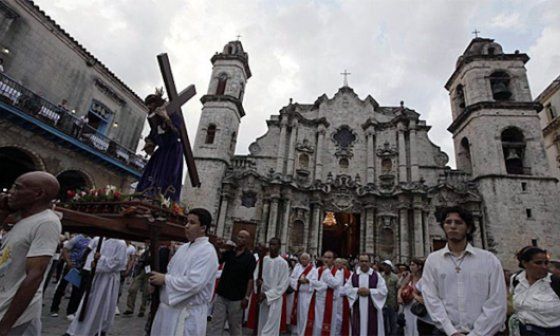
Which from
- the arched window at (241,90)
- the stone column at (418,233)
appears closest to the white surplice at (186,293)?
the stone column at (418,233)

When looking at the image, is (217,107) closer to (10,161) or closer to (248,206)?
(248,206)

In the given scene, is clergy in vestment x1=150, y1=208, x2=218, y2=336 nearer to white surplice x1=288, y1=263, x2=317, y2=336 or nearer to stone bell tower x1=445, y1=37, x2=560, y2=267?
white surplice x1=288, y1=263, x2=317, y2=336

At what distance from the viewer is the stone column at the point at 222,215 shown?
56.2ft

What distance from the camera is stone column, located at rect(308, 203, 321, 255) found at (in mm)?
17047

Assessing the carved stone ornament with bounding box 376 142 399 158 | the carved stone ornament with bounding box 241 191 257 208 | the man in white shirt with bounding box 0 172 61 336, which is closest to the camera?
the man in white shirt with bounding box 0 172 61 336

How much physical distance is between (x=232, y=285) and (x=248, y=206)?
13.3m

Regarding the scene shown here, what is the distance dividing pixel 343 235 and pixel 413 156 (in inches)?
293

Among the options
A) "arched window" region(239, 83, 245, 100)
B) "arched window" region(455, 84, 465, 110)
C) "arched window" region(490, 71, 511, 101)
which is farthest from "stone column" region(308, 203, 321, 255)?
"arched window" region(490, 71, 511, 101)

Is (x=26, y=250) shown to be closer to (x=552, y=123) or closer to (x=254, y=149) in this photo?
(x=254, y=149)

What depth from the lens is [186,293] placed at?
2.98 meters

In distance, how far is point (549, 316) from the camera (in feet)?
10.4

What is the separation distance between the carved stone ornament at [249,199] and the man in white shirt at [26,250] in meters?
16.1

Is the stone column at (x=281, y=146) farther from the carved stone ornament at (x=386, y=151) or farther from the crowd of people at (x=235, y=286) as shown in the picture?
the crowd of people at (x=235, y=286)

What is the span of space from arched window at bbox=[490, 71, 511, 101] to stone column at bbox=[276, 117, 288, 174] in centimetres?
1475
